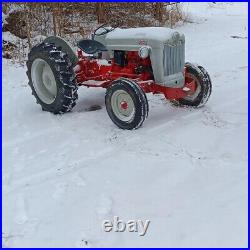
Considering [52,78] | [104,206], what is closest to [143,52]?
[52,78]

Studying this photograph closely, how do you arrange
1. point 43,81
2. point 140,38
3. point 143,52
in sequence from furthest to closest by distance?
point 43,81 < point 140,38 < point 143,52

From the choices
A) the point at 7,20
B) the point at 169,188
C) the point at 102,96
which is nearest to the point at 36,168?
the point at 169,188

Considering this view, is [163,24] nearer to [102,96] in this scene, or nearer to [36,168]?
[102,96]

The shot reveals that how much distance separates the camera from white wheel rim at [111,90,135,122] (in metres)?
4.72

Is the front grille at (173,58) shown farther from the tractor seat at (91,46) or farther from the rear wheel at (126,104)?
the tractor seat at (91,46)

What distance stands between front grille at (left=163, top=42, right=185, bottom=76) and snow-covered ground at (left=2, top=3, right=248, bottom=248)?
603 mm

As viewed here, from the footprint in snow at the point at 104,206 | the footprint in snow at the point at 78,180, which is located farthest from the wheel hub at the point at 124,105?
the footprint in snow at the point at 104,206

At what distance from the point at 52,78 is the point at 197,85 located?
6.76 feet

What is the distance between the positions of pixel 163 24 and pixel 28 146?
28.2ft

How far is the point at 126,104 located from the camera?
4.77 meters

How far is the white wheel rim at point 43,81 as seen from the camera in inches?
220

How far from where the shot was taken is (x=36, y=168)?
395 centimetres

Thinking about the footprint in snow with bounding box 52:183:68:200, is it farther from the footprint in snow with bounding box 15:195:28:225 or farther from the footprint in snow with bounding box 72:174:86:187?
the footprint in snow with bounding box 15:195:28:225

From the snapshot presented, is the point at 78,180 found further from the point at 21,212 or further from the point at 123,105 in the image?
the point at 123,105
